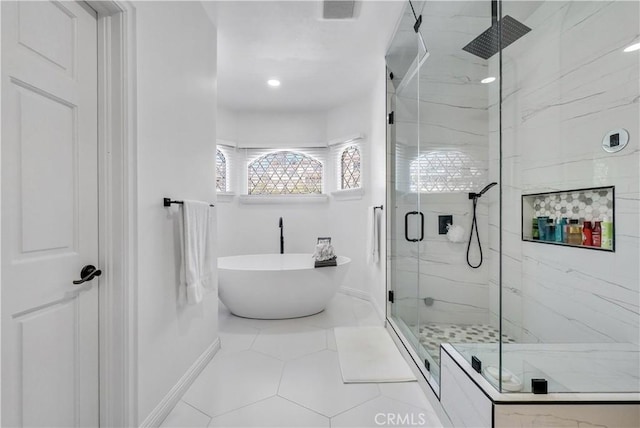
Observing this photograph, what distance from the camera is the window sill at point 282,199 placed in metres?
4.16

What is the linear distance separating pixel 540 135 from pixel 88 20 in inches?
111

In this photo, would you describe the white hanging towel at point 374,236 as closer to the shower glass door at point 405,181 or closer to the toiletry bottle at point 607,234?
the shower glass door at point 405,181

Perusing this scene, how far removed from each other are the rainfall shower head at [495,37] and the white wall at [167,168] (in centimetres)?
189

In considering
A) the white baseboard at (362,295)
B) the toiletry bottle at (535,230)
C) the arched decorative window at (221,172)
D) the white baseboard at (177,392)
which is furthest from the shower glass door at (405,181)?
the arched decorative window at (221,172)

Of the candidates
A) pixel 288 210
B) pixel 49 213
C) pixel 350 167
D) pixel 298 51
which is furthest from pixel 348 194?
pixel 49 213

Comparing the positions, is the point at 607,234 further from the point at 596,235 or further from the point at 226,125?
the point at 226,125

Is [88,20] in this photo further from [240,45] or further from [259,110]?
[259,110]

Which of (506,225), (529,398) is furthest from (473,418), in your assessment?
(506,225)

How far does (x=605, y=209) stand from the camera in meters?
1.68

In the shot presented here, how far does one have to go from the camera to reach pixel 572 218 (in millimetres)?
1922

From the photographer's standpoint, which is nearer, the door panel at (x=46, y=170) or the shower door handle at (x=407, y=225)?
Answer: the door panel at (x=46, y=170)

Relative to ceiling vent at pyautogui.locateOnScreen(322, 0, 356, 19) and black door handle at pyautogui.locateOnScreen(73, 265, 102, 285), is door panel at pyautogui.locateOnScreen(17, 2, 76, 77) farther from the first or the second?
ceiling vent at pyautogui.locateOnScreen(322, 0, 356, 19)

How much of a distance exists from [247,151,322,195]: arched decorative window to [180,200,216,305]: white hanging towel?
2312 millimetres

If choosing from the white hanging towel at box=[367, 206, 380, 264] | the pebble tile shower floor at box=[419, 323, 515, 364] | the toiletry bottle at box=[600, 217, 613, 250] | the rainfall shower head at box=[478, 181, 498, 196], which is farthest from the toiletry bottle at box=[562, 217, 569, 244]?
the white hanging towel at box=[367, 206, 380, 264]
